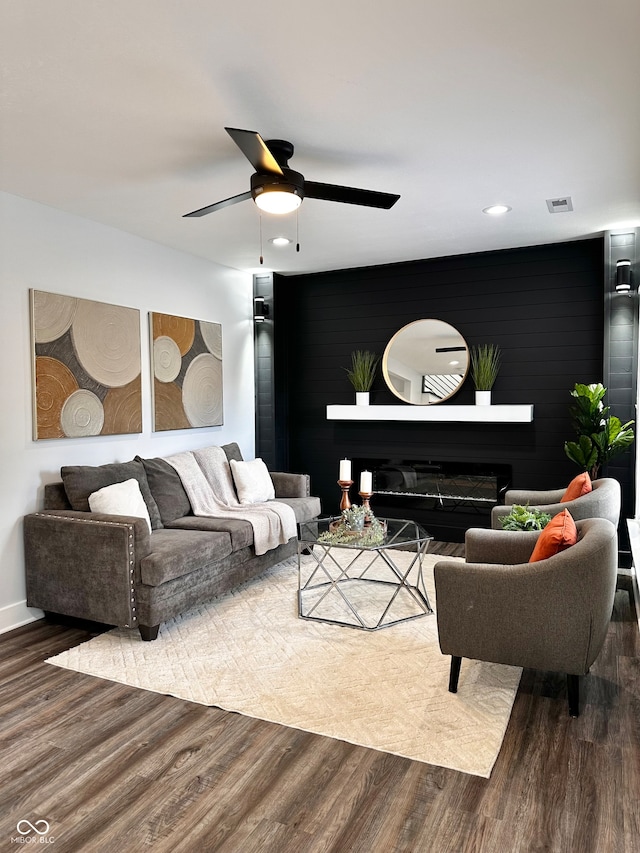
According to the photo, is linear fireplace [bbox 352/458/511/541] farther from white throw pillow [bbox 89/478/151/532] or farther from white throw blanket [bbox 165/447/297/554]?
white throw pillow [bbox 89/478/151/532]

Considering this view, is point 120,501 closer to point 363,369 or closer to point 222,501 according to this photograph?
point 222,501

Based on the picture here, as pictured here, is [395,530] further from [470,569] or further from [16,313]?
[16,313]

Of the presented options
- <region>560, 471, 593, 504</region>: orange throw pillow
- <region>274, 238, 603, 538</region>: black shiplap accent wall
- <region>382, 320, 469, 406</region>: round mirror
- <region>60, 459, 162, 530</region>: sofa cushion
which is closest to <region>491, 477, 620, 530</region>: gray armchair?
<region>560, 471, 593, 504</region>: orange throw pillow

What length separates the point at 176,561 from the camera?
349 cm

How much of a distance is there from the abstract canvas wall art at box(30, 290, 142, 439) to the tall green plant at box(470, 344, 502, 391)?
2.90 metres

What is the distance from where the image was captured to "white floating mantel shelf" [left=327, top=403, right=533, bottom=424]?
207 inches

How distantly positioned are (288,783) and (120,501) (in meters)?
2.16

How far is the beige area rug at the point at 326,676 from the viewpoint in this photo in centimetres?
251

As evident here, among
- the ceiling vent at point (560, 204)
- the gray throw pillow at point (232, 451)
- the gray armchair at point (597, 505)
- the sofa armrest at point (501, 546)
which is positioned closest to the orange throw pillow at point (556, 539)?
the sofa armrest at point (501, 546)

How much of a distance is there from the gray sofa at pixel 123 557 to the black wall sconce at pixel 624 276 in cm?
334

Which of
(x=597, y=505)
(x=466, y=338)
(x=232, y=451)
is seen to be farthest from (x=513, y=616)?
(x=466, y=338)

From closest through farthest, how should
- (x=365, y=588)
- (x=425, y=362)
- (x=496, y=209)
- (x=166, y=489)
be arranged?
1. (x=496, y=209)
2. (x=365, y=588)
3. (x=166, y=489)
4. (x=425, y=362)

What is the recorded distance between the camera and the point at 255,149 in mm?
2568

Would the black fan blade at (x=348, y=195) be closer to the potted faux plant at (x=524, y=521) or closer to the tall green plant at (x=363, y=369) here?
the potted faux plant at (x=524, y=521)
